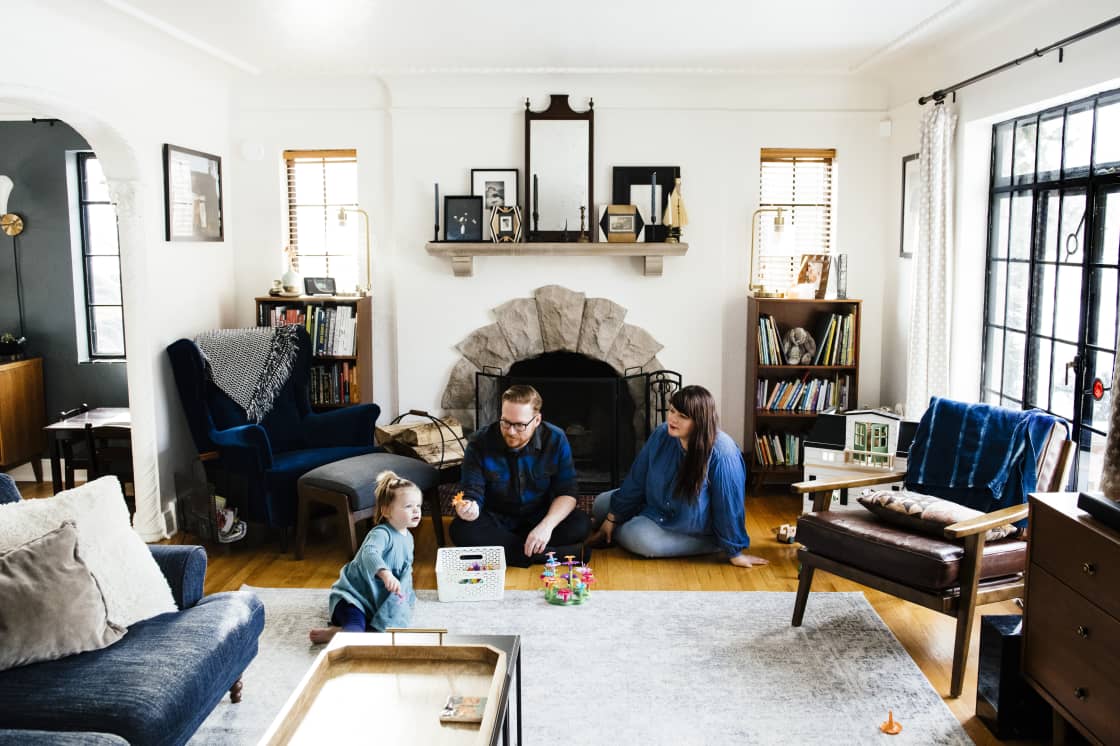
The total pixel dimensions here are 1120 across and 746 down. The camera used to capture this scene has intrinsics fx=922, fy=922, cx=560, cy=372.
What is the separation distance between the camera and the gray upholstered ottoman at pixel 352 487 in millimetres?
4250

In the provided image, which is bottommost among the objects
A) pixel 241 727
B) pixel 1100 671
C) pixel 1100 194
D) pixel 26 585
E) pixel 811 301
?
pixel 241 727

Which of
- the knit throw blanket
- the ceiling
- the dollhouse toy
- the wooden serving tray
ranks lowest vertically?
the wooden serving tray

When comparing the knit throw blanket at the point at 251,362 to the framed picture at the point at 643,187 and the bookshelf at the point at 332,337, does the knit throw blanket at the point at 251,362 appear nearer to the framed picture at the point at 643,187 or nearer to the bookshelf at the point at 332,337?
the bookshelf at the point at 332,337

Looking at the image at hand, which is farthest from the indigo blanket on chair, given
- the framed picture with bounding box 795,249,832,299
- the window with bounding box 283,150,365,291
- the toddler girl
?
the window with bounding box 283,150,365,291

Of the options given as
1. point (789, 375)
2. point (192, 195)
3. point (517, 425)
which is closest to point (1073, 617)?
point (517, 425)

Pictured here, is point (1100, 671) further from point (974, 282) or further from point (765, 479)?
point (765, 479)

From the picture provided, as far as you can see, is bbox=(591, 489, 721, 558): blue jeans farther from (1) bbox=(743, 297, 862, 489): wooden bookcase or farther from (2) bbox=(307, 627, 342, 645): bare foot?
(2) bbox=(307, 627, 342, 645): bare foot

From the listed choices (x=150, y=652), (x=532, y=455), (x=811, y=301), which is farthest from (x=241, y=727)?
(x=811, y=301)

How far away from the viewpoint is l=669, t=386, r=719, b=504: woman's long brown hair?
4.21m

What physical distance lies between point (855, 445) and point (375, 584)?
2.65 m

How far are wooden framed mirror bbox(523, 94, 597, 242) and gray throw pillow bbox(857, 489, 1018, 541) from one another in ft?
8.89

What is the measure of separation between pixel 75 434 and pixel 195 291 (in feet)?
3.36

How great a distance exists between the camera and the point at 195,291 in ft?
17.1

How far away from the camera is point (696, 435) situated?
424 centimetres
